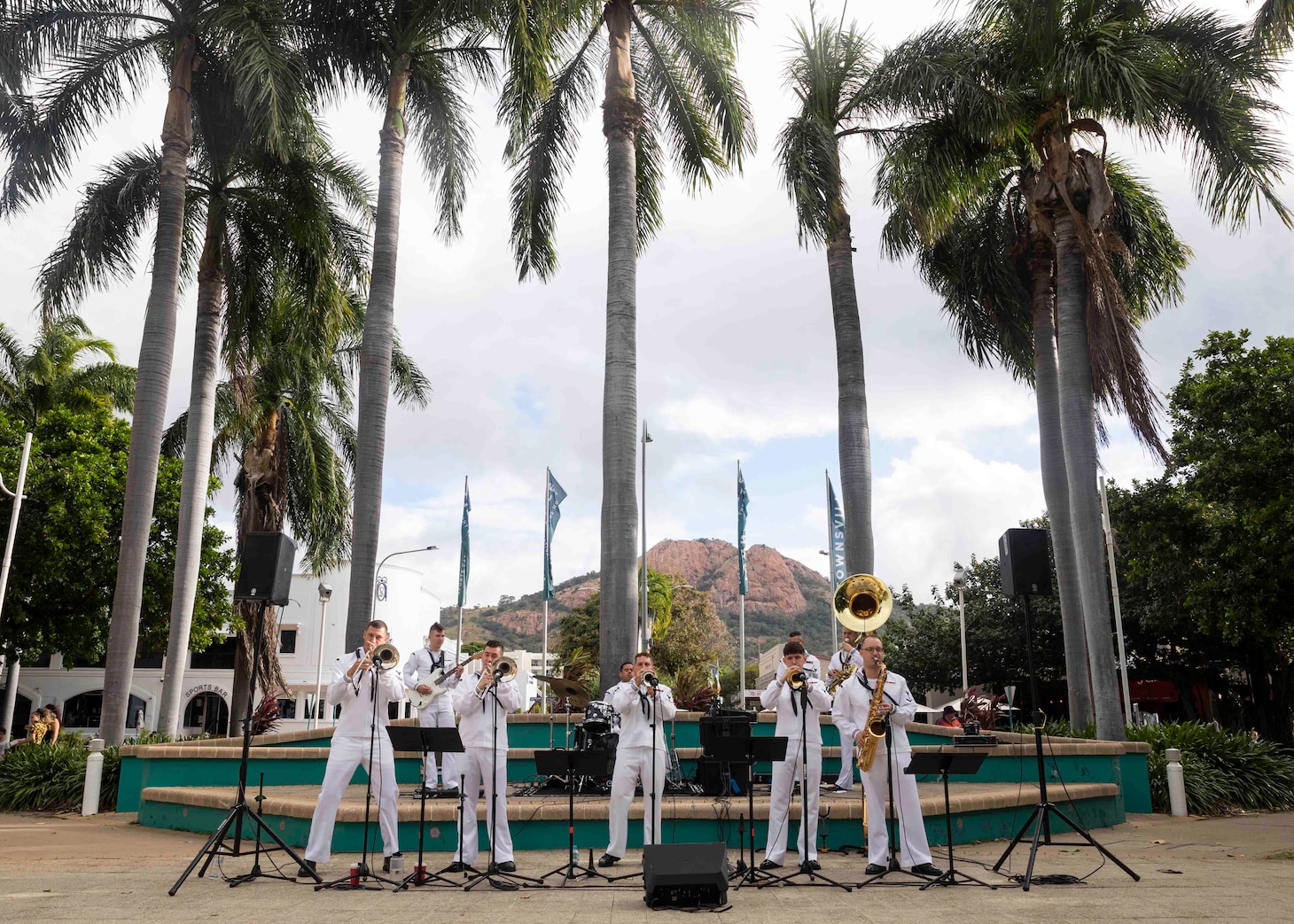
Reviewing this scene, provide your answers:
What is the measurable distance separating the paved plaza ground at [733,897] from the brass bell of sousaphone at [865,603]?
7.25 ft

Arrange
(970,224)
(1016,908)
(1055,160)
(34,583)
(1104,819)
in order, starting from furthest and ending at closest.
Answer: (34,583)
(970,224)
(1055,160)
(1104,819)
(1016,908)

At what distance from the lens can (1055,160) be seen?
15258 mm

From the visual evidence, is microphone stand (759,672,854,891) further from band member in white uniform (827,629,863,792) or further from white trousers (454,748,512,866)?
band member in white uniform (827,629,863,792)

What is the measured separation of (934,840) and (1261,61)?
12.2 m

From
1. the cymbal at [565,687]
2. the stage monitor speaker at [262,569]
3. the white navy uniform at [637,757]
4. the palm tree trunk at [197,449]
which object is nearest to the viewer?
the white navy uniform at [637,757]

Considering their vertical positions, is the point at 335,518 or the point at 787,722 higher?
the point at 335,518

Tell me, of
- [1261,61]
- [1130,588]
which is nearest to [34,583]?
[1261,61]

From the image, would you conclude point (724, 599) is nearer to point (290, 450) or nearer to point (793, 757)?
point (290, 450)

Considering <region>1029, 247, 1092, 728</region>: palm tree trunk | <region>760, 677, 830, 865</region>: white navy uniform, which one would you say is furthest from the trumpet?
<region>1029, 247, 1092, 728</region>: palm tree trunk

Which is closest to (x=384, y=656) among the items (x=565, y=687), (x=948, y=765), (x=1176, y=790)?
(x=565, y=687)

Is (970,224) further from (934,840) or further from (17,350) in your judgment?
(17,350)

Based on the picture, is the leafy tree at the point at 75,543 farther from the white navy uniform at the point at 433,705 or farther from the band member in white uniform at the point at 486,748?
the band member in white uniform at the point at 486,748

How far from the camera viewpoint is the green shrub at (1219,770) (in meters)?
13.7

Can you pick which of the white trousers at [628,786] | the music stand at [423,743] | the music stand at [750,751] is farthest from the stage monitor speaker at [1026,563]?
the music stand at [423,743]
